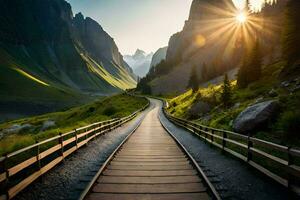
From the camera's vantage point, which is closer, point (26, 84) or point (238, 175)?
point (238, 175)

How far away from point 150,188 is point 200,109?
30.0m

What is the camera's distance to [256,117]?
1791 centimetres

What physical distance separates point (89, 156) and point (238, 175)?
695cm

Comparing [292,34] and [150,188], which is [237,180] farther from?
[292,34]

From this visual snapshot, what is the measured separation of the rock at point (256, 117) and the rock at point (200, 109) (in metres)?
17.6

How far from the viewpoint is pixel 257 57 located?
54.1m

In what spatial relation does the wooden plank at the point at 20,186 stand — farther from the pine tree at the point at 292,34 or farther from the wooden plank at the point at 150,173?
the pine tree at the point at 292,34

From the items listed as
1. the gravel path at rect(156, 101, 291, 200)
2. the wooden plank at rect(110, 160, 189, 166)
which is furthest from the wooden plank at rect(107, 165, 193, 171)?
the gravel path at rect(156, 101, 291, 200)

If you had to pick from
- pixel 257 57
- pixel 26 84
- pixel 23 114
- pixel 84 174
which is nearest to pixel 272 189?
pixel 84 174

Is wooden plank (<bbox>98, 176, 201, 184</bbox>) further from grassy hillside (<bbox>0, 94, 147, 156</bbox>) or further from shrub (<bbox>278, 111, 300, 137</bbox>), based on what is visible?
shrub (<bbox>278, 111, 300, 137</bbox>)

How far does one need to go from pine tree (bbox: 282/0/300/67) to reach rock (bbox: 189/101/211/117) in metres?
13.9

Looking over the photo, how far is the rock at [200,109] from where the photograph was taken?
3691 centimetres

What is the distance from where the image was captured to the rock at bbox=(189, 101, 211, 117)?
3691cm

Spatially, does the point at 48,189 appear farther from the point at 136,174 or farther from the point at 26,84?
the point at 26,84
